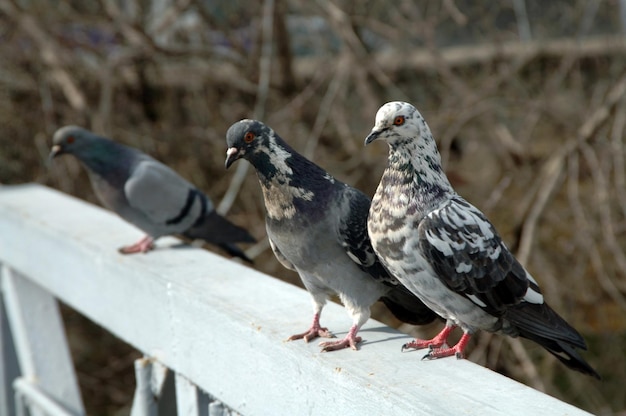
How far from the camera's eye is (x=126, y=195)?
9.27 feet

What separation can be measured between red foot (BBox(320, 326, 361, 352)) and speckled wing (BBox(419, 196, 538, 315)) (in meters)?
0.21

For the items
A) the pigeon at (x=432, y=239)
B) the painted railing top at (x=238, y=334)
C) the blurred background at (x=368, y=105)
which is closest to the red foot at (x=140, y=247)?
the painted railing top at (x=238, y=334)

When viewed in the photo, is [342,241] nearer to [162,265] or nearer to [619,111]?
[162,265]

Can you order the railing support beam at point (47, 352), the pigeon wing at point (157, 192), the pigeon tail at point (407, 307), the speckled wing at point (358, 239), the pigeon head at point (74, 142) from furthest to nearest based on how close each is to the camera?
the pigeon head at point (74, 142) → the pigeon wing at point (157, 192) → the railing support beam at point (47, 352) → the pigeon tail at point (407, 307) → the speckled wing at point (358, 239)

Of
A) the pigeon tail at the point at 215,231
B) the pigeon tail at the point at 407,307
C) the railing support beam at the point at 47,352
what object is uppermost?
the pigeon tail at the point at 407,307

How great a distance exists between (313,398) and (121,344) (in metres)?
4.56

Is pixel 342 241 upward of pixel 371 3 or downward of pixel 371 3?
downward

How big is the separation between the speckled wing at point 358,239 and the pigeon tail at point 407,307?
77mm

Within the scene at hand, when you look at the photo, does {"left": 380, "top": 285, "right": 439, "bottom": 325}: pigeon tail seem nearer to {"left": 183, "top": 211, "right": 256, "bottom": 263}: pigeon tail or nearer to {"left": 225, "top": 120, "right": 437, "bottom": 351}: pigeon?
{"left": 225, "top": 120, "right": 437, "bottom": 351}: pigeon

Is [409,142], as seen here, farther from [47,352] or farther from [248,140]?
[47,352]

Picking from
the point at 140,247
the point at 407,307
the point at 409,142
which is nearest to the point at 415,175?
the point at 409,142

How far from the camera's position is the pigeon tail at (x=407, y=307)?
1.77 m

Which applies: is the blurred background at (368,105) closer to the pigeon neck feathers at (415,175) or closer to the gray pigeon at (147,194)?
the gray pigeon at (147,194)

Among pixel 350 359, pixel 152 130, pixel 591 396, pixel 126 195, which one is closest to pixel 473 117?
pixel 591 396
